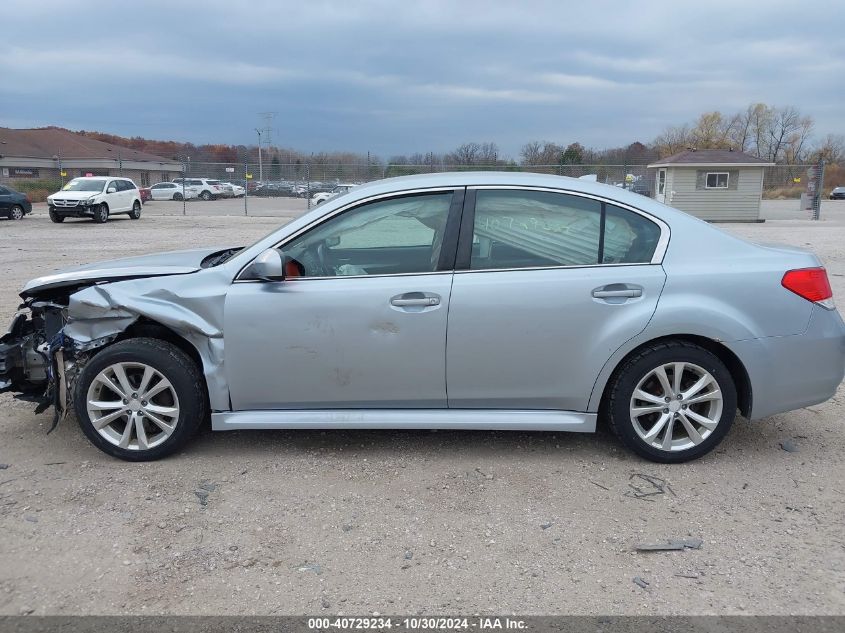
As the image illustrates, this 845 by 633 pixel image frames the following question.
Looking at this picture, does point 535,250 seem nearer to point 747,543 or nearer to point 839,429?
point 747,543

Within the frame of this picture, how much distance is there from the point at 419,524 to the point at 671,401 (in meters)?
1.62

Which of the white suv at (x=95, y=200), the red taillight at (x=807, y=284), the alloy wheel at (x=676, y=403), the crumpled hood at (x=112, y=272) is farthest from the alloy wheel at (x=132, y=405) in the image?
the white suv at (x=95, y=200)

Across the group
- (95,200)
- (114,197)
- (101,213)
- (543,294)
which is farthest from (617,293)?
(114,197)

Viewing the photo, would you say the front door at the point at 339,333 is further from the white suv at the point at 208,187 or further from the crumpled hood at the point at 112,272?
the white suv at the point at 208,187

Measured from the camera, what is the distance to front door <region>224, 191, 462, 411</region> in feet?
12.7

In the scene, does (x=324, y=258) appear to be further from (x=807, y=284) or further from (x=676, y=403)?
(x=807, y=284)

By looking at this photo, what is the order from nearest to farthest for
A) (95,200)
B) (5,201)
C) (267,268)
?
1. (267,268)
2. (95,200)
3. (5,201)

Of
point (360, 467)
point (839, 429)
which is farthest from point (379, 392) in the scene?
point (839, 429)

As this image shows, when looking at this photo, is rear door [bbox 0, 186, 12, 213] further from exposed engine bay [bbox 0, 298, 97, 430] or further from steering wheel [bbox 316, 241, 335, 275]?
steering wheel [bbox 316, 241, 335, 275]

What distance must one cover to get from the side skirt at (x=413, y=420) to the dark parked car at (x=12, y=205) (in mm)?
26311

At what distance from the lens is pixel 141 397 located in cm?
405

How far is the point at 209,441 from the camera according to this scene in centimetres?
444

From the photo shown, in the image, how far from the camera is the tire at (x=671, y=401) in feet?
12.8

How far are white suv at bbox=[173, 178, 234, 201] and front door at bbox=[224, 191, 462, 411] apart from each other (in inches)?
1881
